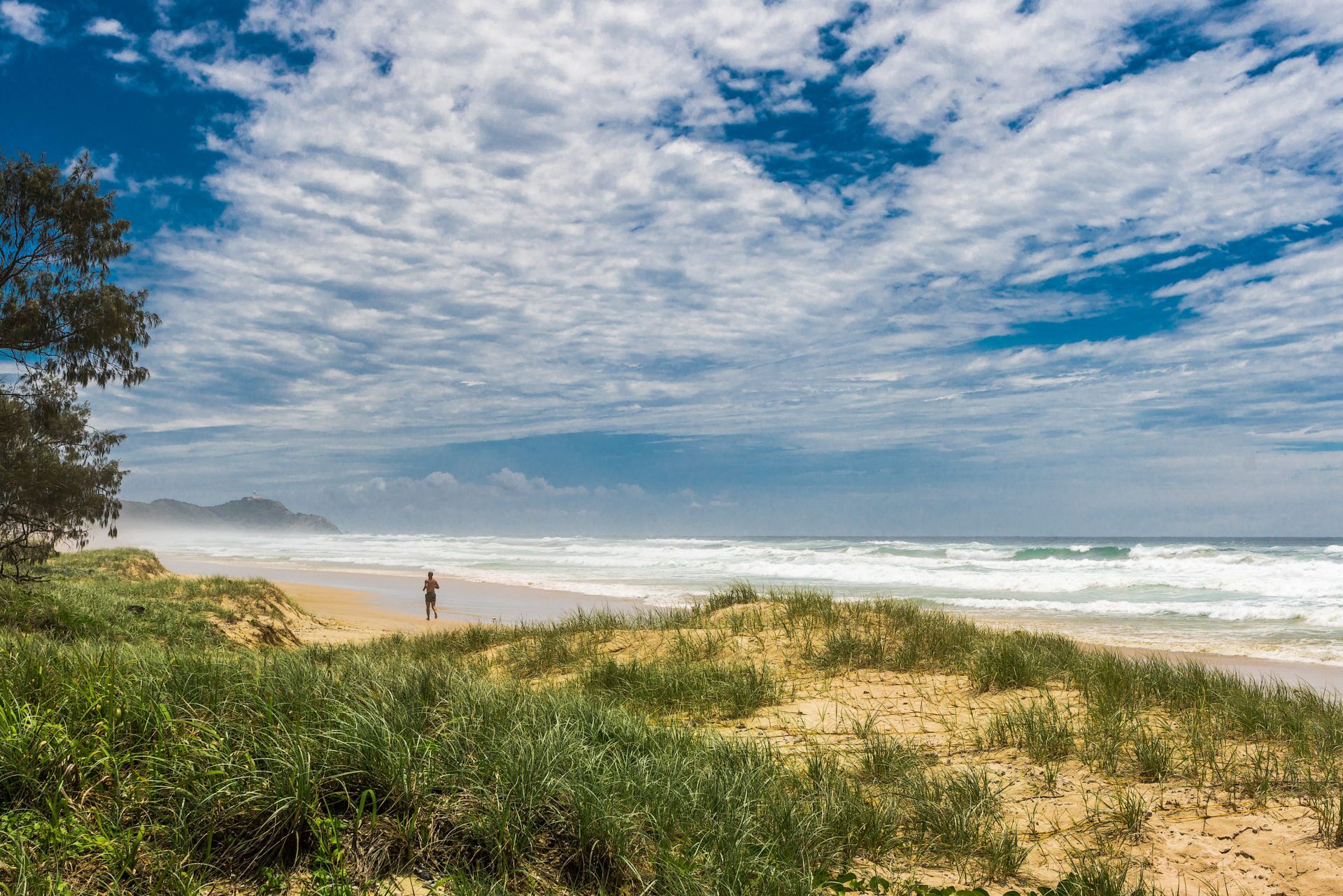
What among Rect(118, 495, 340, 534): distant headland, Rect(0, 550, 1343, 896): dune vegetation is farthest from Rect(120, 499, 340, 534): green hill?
Rect(0, 550, 1343, 896): dune vegetation

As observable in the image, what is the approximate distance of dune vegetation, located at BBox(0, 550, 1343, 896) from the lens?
3.22 metres

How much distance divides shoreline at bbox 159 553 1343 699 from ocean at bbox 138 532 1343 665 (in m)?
0.99

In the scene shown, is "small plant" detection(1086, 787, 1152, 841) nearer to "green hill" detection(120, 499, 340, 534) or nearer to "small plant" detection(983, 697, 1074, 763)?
"small plant" detection(983, 697, 1074, 763)

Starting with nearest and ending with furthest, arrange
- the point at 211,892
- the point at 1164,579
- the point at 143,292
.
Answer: the point at 211,892 < the point at 143,292 < the point at 1164,579

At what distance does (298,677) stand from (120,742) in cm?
123

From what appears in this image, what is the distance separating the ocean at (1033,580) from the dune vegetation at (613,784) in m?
7.27

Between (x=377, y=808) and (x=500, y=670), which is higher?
(x=377, y=808)

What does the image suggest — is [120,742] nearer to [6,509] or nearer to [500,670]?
[500,670]

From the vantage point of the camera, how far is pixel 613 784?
3973 mm

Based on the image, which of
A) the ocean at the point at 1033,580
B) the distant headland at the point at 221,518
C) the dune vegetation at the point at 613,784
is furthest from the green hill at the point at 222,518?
the dune vegetation at the point at 613,784

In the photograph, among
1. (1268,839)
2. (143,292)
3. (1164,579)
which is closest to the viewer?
(1268,839)

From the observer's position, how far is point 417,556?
58.3 metres

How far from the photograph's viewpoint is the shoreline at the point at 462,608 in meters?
13.1

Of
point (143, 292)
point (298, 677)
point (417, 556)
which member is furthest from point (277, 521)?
point (298, 677)
